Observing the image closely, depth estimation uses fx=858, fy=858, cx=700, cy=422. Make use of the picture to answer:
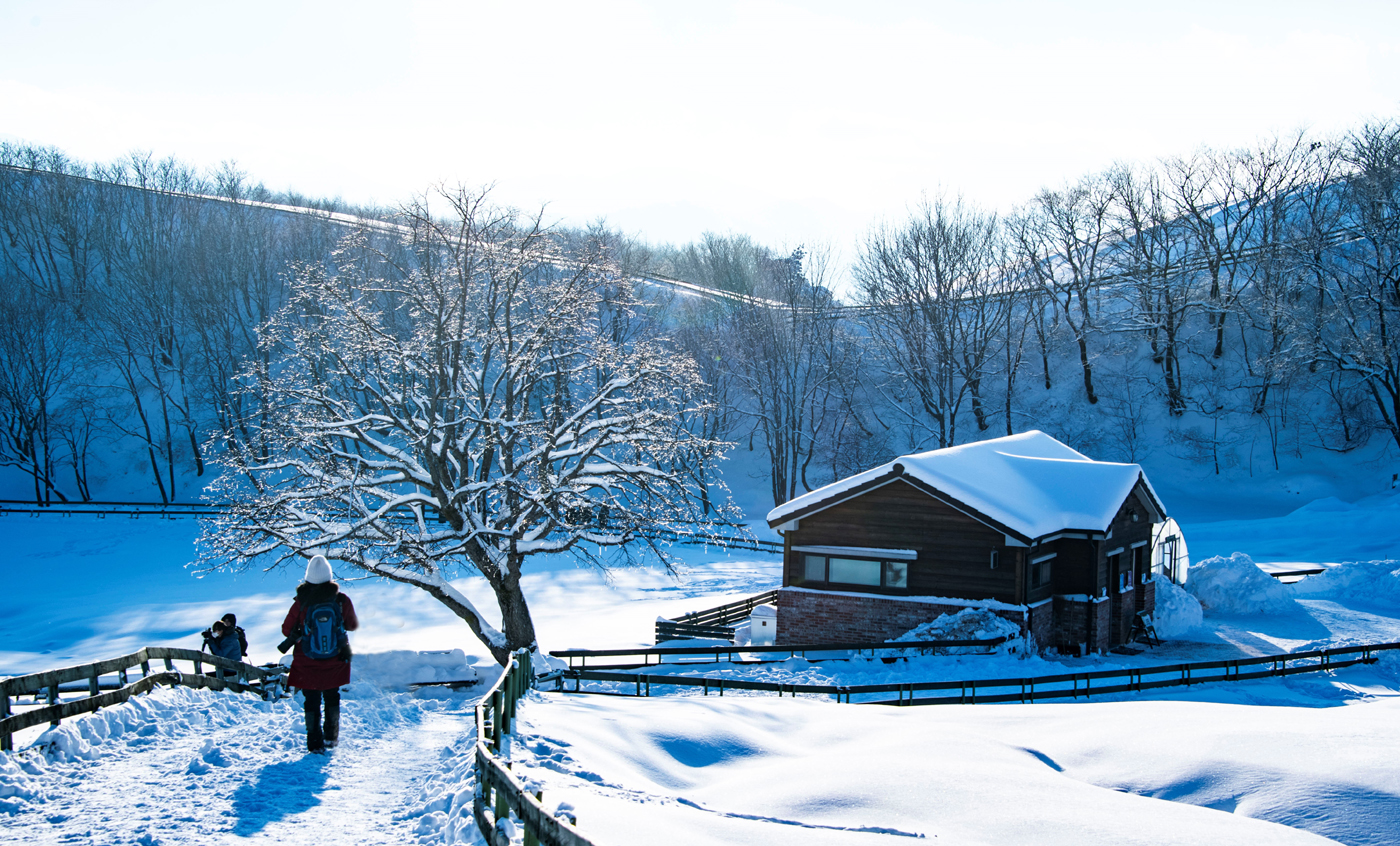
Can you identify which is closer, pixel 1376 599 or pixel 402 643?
pixel 402 643

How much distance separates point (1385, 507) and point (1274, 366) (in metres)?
11.2

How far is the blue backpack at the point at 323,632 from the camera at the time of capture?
8664 millimetres

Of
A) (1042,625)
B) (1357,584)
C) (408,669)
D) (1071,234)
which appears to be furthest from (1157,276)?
(408,669)

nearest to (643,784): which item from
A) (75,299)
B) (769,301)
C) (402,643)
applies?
(402,643)

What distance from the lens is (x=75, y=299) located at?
6350 centimetres

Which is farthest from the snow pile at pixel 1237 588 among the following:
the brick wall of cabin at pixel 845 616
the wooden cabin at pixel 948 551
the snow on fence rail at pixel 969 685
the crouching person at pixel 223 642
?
the crouching person at pixel 223 642

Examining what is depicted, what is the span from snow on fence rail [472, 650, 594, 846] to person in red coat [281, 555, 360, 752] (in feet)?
5.52

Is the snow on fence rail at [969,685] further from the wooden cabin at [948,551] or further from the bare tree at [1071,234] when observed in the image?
the bare tree at [1071,234]

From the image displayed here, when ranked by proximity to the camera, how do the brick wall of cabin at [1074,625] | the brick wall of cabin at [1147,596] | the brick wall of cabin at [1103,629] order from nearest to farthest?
the brick wall of cabin at [1074,625] < the brick wall of cabin at [1103,629] < the brick wall of cabin at [1147,596]

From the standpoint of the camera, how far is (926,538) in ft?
70.2

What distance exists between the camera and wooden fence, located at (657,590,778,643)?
78.9ft

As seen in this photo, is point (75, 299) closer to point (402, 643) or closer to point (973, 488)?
point (402, 643)

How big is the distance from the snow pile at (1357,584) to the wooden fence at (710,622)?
19.4 meters

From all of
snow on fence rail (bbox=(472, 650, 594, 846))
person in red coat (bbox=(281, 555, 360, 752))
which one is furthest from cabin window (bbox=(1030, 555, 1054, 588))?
person in red coat (bbox=(281, 555, 360, 752))
